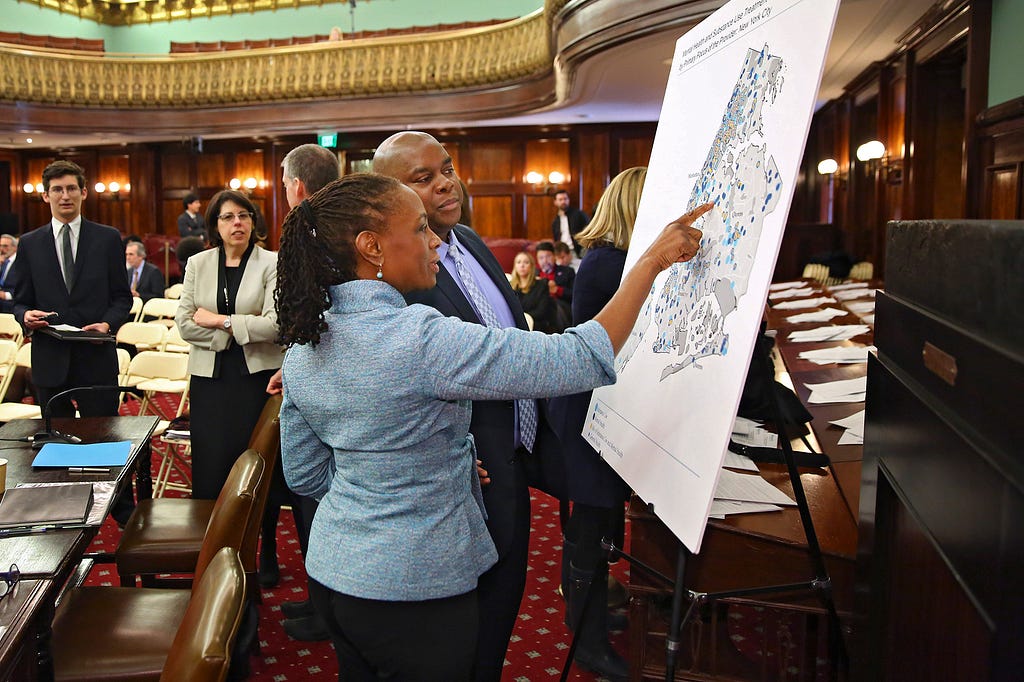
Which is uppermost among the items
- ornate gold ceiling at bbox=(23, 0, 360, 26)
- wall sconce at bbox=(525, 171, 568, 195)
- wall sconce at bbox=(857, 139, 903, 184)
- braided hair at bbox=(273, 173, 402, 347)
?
ornate gold ceiling at bbox=(23, 0, 360, 26)

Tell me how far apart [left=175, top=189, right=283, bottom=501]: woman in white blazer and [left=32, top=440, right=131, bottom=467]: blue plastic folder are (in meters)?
Answer: 0.59

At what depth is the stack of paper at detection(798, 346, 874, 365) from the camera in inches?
166

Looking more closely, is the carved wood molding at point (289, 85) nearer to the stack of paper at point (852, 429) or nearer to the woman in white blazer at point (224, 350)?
the woman in white blazer at point (224, 350)

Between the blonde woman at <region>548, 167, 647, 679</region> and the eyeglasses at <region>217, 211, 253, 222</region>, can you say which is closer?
the blonde woman at <region>548, 167, 647, 679</region>

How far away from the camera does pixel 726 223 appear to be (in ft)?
5.58

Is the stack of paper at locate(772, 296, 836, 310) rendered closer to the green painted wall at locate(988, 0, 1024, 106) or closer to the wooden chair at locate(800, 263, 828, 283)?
the green painted wall at locate(988, 0, 1024, 106)

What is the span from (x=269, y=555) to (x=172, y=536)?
88 centimetres

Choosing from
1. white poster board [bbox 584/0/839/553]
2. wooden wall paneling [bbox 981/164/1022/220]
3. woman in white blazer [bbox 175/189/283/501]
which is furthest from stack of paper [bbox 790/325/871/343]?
white poster board [bbox 584/0/839/553]

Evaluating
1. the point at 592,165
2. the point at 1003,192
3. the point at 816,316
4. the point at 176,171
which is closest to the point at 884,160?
the point at 1003,192

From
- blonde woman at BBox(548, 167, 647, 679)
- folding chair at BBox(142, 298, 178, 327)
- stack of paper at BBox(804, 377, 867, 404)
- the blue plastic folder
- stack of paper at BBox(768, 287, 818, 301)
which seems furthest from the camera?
folding chair at BBox(142, 298, 178, 327)

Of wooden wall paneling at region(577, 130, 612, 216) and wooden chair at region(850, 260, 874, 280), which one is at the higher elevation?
wooden wall paneling at region(577, 130, 612, 216)

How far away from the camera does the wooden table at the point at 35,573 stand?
5.54 ft

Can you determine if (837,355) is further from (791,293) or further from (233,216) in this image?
(791,293)

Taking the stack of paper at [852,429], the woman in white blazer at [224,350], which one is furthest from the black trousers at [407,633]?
the woman in white blazer at [224,350]
